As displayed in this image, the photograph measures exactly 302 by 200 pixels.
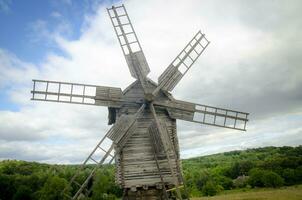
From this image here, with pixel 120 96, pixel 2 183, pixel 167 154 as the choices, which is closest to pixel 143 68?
pixel 120 96

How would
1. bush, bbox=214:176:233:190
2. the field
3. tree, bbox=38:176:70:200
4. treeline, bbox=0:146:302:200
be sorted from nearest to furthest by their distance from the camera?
the field < tree, bbox=38:176:70:200 < treeline, bbox=0:146:302:200 < bush, bbox=214:176:233:190

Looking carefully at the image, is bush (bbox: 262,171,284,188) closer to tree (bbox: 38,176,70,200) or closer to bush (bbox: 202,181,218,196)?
bush (bbox: 202,181,218,196)

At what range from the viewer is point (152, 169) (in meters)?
16.3

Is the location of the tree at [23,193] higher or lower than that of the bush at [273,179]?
lower

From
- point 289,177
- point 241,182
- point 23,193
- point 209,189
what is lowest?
point 23,193

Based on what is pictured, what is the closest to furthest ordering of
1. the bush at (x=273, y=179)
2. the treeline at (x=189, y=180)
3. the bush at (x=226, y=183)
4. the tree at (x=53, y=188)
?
the tree at (x=53, y=188) → the treeline at (x=189, y=180) → the bush at (x=273, y=179) → the bush at (x=226, y=183)

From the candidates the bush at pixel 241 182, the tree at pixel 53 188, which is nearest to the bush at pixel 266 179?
the bush at pixel 241 182

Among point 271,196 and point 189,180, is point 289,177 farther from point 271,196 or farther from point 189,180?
point 271,196

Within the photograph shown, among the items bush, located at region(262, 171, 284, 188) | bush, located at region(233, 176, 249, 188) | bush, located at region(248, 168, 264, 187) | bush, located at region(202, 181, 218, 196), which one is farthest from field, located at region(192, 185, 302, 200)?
bush, located at region(233, 176, 249, 188)

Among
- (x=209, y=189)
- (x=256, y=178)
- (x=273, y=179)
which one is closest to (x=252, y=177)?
(x=256, y=178)

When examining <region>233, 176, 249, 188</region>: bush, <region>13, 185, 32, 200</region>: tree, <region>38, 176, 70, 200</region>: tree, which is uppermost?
<region>38, 176, 70, 200</region>: tree

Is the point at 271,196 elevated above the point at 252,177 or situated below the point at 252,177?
above

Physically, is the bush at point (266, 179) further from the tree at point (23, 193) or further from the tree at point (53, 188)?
the tree at point (23, 193)

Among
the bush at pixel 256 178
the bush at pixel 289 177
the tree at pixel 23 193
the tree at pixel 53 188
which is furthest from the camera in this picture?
the bush at pixel 289 177
